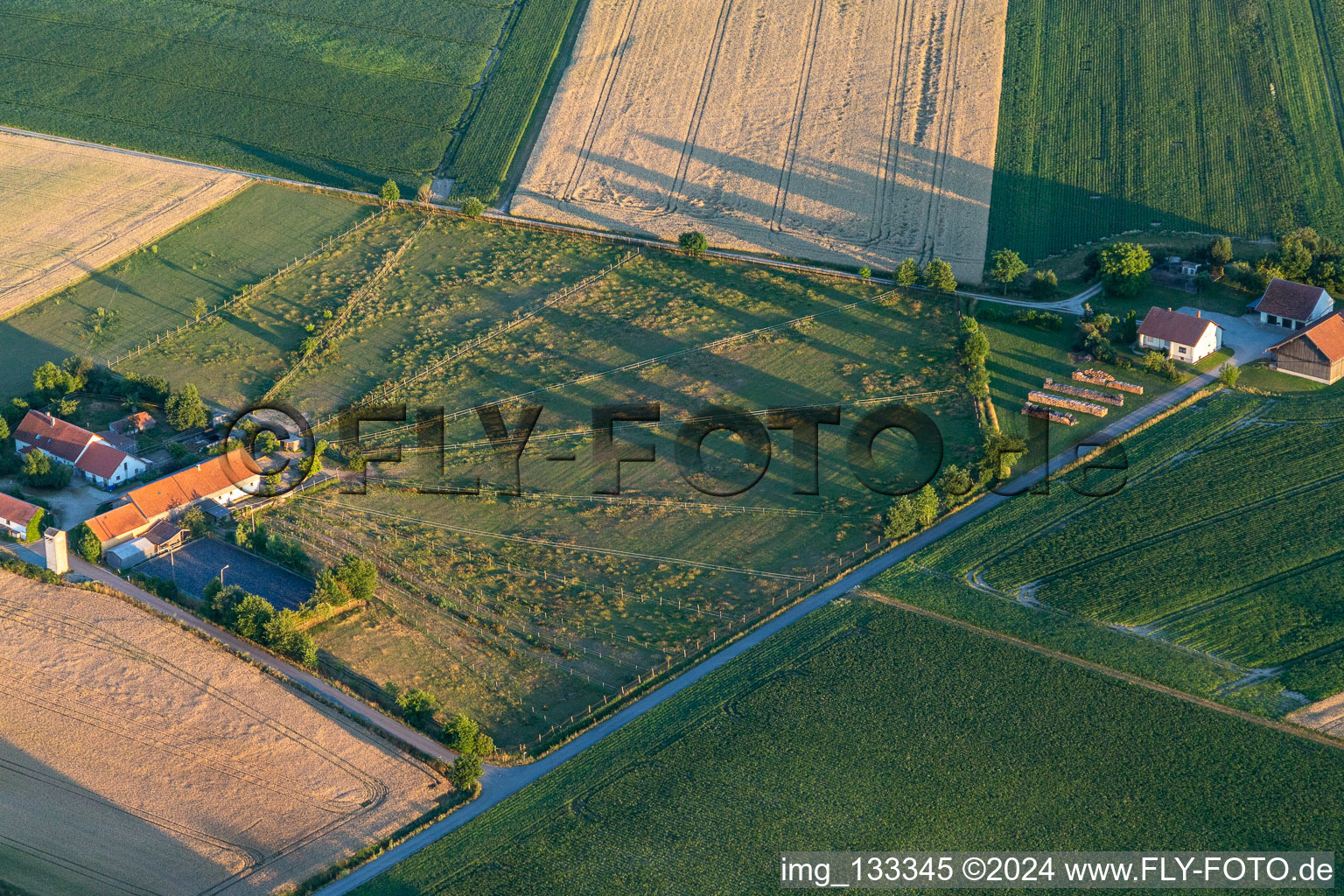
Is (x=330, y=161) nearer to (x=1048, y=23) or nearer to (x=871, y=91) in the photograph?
(x=871, y=91)

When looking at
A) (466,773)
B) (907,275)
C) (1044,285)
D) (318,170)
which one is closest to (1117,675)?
(466,773)

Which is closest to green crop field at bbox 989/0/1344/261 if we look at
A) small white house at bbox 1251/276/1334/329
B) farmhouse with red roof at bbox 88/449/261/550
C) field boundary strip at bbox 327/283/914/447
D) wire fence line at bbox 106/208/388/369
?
small white house at bbox 1251/276/1334/329

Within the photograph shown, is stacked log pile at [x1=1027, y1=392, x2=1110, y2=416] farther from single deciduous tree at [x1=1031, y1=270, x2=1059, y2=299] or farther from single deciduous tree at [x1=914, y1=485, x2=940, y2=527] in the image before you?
single deciduous tree at [x1=914, y1=485, x2=940, y2=527]

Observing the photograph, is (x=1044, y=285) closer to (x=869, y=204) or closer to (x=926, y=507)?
(x=869, y=204)

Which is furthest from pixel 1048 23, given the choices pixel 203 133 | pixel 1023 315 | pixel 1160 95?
pixel 203 133

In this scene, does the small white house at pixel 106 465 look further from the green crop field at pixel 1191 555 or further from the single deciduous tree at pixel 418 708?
the green crop field at pixel 1191 555
